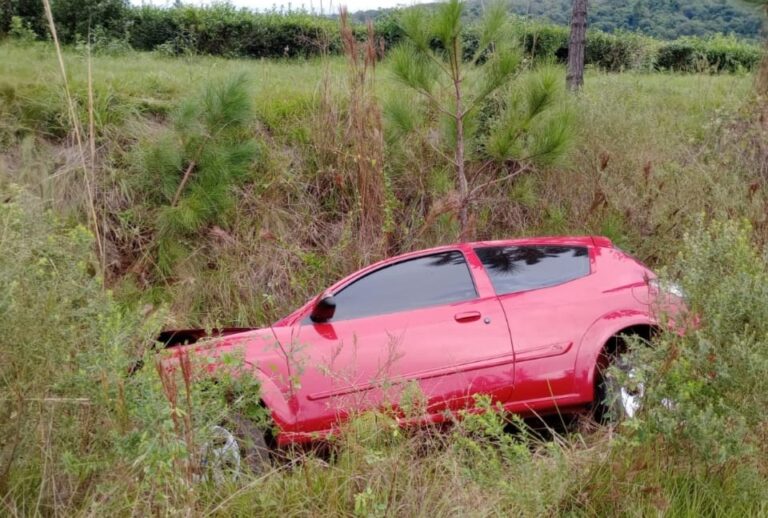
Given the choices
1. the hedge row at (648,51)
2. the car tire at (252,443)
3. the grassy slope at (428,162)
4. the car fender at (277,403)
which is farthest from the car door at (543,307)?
the hedge row at (648,51)

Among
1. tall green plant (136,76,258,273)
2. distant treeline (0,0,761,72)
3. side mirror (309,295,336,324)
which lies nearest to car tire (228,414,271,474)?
side mirror (309,295,336,324)

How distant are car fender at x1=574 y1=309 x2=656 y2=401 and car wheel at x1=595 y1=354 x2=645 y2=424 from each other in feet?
0.29

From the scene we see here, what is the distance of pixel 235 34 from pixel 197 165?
7.60 metres

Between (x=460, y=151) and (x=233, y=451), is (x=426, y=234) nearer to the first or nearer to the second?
(x=460, y=151)

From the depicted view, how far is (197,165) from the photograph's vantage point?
26.3 feet

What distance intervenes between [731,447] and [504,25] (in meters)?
5.07

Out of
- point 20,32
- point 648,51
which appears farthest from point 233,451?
point 648,51

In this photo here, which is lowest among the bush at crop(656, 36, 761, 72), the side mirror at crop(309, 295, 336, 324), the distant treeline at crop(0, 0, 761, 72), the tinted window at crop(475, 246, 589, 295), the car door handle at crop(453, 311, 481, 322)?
the car door handle at crop(453, 311, 481, 322)

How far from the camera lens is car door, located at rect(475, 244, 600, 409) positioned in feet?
15.5

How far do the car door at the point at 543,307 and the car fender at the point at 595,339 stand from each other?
0.14 ft

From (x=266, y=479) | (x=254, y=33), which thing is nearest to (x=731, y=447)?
(x=266, y=479)

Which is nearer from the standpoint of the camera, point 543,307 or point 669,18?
point 543,307

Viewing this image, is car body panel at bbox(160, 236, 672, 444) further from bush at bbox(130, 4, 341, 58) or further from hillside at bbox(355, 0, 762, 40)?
hillside at bbox(355, 0, 762, 40)

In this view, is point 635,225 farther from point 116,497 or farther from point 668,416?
point 116,497
